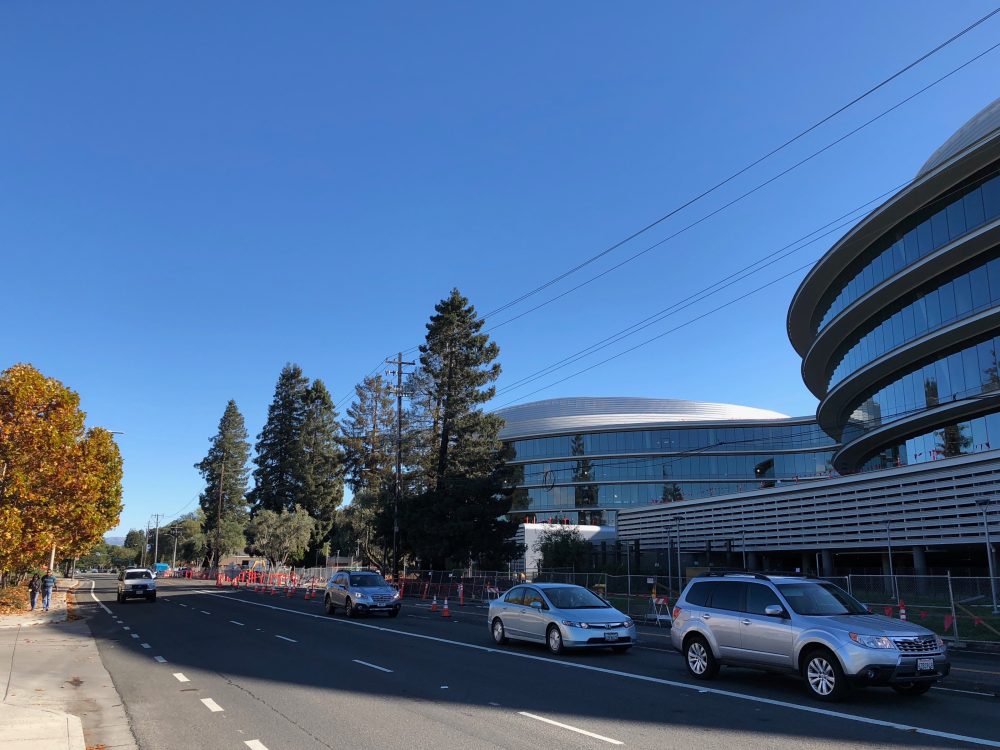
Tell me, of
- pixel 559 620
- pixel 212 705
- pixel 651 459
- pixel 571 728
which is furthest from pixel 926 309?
pixel 651 459

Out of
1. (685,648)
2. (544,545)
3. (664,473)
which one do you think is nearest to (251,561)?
(664,473)

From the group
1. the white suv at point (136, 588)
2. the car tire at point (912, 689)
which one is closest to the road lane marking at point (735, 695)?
the car tire at point (912, 689)

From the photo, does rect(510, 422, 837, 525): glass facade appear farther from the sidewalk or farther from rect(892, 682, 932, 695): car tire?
rect(892, 682, 932, 695): car tire

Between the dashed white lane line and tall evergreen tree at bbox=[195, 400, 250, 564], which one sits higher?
tall evergreen tree at bbox=[195, 400, 250, 564]

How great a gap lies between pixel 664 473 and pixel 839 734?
73.0 m

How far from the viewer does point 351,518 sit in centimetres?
6775

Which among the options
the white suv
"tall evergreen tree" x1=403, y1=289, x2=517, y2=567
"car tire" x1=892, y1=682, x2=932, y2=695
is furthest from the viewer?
"tall evergreen tree" x1=403, y1=289, x2=517, y2=567

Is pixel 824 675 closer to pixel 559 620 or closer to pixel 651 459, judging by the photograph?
pixel 559 620

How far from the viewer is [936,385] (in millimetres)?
34781

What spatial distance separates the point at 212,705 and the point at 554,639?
25.0 ft

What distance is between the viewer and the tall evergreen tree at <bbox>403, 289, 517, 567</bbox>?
47.2m

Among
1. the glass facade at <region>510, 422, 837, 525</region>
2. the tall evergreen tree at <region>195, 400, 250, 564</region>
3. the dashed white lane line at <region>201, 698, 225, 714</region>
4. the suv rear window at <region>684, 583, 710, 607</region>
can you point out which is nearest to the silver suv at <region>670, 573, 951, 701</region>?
the suv rear window at <region>684, 583, 710, 607</region>

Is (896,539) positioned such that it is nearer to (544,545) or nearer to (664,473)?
(544,545)

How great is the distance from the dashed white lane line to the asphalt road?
0.08 metres
